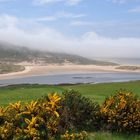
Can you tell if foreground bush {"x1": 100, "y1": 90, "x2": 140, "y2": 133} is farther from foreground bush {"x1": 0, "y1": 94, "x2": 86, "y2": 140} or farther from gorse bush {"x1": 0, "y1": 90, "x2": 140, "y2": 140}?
foreground bush {"x1": 0, "y1": 94, "x2": 86, "y2": 140}

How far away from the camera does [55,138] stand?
9.91 meters

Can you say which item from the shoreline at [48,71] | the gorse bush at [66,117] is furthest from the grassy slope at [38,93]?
the shoreline at [48,71]

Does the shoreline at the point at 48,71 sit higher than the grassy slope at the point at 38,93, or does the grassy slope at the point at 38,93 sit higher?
the grassy slope at the point at 38,93

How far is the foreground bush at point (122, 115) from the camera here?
10.6 metres

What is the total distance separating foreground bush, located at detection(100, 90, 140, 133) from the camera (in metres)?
10.6

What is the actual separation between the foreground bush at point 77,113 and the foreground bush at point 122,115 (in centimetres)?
25

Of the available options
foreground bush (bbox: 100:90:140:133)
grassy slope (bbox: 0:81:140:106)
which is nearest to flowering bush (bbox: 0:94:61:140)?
foreground bush (bbox: 100:90:140:133)

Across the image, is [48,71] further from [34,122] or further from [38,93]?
[34,122]

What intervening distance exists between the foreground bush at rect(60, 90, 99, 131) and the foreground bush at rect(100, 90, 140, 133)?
254 mm

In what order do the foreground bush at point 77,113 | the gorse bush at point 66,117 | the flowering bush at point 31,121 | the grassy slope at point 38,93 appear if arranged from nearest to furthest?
the flowering bush at point 31,121, the gorse bush at point 66,117, the foreground bush at point 77,113, the grassy slope at point 38,93

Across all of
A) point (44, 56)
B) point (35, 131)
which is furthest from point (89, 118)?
point (44, 56)

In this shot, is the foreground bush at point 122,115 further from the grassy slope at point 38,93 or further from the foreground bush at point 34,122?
the grassy slope at point 38,93

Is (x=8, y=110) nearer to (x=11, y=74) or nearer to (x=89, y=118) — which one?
(x=89, y=118)

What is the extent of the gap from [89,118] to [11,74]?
87012 millimetres
